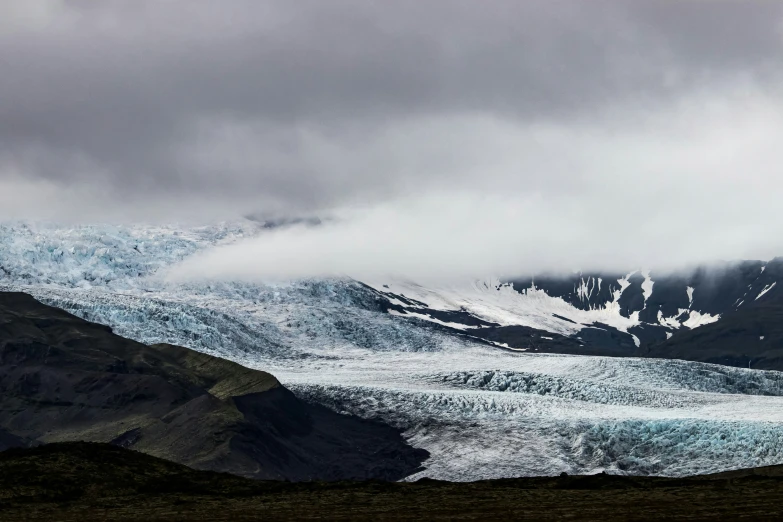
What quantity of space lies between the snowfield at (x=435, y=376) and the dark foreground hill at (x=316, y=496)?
109ft

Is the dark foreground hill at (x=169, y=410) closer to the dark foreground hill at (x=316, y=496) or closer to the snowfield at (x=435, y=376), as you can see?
the snowfield at (x=435, y=376)

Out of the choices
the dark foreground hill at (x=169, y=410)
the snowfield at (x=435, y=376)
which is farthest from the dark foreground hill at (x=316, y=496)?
the dark foreground hill at (x=169, y=410)

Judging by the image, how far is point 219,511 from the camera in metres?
51.5

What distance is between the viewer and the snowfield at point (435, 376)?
327 feet

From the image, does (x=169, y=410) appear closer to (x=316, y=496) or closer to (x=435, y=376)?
(x=435, y=376)

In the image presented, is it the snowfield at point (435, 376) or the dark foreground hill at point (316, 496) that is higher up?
the snowfield at point (435, 376)

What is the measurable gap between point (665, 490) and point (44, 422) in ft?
270

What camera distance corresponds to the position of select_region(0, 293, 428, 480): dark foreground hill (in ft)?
353

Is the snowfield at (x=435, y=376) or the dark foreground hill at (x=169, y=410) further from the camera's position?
the dark foreground hill at (x=169, y=410)

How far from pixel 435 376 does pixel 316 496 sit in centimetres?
7827

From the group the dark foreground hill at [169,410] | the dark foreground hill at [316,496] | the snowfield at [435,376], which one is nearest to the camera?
the dark foreground hill at [316,496]

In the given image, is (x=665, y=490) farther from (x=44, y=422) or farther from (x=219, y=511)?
(x=44, y=422)

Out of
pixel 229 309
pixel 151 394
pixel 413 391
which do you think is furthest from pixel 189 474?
pixel 229 309

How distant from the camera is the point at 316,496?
56219 mm
